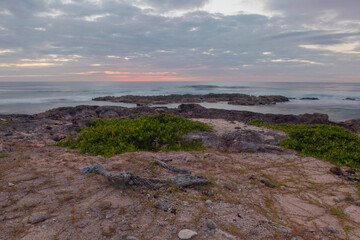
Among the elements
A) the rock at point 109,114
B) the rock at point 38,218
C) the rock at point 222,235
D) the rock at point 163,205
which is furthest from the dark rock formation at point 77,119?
the rock at point 38,218

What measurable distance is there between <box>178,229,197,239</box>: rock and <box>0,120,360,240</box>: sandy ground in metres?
0.08

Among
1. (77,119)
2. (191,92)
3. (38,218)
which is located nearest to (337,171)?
(38,218)

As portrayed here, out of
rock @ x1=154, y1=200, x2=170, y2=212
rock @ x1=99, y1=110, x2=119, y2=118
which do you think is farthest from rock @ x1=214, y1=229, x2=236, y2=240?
rock @ x1=99, y1=110, x2=119, y2=118

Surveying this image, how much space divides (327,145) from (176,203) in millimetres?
7215

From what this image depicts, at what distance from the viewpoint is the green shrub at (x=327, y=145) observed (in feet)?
23.9

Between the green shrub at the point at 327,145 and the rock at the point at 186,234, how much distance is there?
648 cm

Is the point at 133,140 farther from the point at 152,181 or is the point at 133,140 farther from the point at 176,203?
the point at 176,203

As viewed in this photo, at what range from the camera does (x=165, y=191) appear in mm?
4586

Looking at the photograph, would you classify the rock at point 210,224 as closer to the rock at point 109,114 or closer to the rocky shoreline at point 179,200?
the rocky shoreline at point 179,200

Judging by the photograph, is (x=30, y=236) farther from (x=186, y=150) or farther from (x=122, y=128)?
(x=122, y=128)

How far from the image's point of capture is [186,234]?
10.7 ft

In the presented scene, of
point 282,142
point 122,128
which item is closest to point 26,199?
point 122,128

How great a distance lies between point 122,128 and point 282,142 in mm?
7234

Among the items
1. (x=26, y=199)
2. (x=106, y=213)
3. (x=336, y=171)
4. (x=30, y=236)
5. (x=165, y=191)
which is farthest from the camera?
(x=336, y=171)
